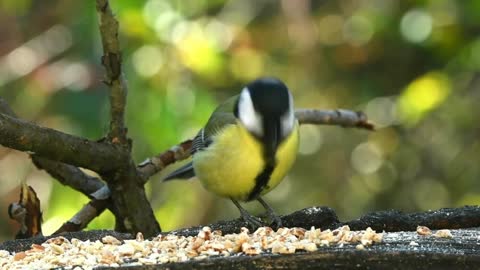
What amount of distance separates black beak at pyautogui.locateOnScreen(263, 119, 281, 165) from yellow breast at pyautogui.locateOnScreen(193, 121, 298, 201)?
0.07ft

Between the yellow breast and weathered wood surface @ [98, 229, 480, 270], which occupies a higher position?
the yellow breast

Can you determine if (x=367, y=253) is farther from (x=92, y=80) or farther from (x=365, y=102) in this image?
(x=365, y=102)

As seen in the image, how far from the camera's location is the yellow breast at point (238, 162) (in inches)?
120

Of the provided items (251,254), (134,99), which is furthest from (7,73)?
(251,254)

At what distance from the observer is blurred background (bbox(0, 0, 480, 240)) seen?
383cm

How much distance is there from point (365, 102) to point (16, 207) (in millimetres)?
2614

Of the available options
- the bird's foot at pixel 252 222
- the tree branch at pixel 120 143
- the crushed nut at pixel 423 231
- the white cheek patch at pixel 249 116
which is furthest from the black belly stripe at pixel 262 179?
the crushed nut at pixel 423 231

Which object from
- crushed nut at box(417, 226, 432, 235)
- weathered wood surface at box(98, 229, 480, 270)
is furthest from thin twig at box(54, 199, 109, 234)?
weathered wood surface at box(98, 229, 480, 270)

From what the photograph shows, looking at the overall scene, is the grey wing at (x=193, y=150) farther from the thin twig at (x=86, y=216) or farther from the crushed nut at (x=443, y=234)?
the crushed nut at (x=443, y=234)

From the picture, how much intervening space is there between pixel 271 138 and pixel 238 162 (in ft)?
0.46

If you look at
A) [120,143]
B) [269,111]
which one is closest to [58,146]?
[120,143]

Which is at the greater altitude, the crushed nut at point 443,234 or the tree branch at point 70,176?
the tree branch at point 70,176

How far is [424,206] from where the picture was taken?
480cm

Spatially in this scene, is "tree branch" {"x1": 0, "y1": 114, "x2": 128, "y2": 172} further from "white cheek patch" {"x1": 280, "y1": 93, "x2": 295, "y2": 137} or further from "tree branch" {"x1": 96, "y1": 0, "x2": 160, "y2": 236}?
"white cheek patch" {"x1": 280, "y1": 93, "x2": 295, "y2": 137}
